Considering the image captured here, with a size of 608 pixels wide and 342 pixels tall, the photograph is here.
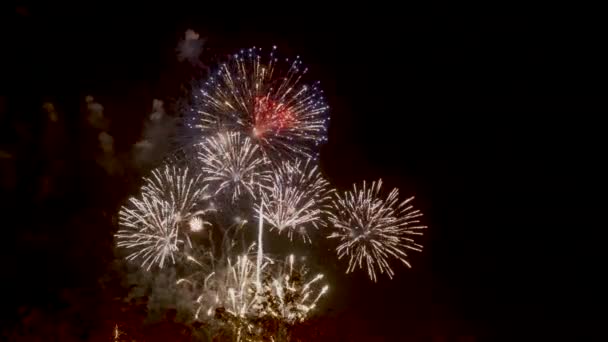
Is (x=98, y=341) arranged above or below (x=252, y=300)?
below

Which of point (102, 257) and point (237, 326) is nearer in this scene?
point (237, 326)

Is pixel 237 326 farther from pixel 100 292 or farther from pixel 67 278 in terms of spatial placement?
pixel 67 278

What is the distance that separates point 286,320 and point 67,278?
719 cm

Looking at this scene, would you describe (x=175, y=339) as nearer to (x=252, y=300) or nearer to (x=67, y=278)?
(x=252, y=300)

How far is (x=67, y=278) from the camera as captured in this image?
65.0ft

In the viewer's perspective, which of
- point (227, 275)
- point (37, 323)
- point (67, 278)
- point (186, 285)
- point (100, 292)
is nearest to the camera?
point (37, 323)

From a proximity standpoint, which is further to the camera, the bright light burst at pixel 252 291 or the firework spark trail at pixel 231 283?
the firework spark trail at pixel 231 283

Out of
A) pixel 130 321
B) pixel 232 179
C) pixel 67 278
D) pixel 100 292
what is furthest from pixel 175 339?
pixel 67 278

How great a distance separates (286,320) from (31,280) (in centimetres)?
742

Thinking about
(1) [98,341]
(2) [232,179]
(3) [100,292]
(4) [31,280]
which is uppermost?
(2) [232,179]

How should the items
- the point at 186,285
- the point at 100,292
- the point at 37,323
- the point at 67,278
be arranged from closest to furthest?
the point at 37,323 < the point at 100,292 < the point at 67,278 < the point at 186,285

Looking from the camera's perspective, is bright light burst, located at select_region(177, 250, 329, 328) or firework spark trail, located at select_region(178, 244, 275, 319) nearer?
bright light burst, located at select_region(177, 250, 329, 328)

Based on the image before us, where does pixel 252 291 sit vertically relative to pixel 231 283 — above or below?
below

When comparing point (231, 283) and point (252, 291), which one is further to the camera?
point (231, 283)
